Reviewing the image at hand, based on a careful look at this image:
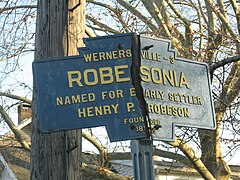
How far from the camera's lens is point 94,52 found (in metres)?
4.09

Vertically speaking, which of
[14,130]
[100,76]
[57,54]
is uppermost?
[14,130]

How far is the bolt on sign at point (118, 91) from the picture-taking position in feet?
12.9

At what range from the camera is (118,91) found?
3984 mm

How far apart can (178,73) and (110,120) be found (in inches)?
24.6

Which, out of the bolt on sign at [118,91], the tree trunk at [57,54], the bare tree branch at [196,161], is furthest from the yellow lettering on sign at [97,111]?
the bare tree branch at [196,161]

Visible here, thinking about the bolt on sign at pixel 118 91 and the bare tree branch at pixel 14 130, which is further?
the bare tree branch at pixel 14 130

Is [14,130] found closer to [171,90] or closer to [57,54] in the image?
[57,54]

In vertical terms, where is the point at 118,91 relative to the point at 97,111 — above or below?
above

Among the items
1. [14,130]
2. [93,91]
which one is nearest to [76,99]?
[93,91]

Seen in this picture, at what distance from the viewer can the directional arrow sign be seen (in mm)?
3977

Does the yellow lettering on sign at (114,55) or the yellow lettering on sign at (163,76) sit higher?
the yellow lettering on sign at (114,55)

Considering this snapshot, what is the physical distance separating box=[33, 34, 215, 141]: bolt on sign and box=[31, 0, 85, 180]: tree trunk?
62 centimetres

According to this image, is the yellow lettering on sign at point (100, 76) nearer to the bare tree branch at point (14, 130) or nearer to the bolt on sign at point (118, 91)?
the bolt on sign at point (118, 91)

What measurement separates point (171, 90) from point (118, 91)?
0.38 meters
